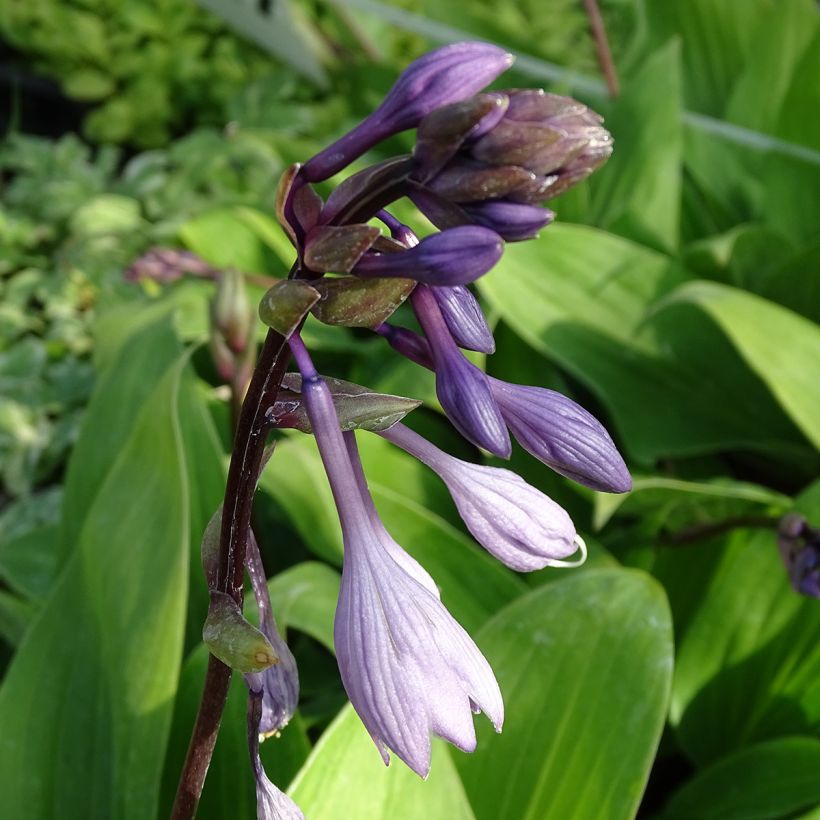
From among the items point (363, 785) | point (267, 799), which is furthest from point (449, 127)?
point (363, 785)

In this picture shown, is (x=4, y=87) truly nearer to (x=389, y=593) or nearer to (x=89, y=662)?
(x=89, y=662)

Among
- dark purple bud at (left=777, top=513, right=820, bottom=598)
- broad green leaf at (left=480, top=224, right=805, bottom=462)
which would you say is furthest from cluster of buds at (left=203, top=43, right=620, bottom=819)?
broad green leaf at (left=480, top=224, right=805, bottom=462)

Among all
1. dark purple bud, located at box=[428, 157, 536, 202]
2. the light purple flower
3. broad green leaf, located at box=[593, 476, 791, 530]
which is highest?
dark purple bud, located at box=[428, 157, 536, 202]

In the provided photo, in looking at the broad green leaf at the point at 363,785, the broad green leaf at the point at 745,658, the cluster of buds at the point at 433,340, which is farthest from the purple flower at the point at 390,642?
the broad green leaf at the point at 745,658

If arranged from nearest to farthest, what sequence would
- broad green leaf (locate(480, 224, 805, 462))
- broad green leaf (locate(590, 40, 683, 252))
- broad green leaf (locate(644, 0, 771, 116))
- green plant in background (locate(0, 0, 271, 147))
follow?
broad green leaf (locate(480, 224, 805, 462)), broad green leaf (locate(590, 40, 683, 252)), broad green leaf (locate(644, 0, 771, 116)), green plant in background (locate(0, 0, 271, 147))

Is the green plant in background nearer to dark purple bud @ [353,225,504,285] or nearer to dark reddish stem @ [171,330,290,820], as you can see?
dark reddish stem @ [171,330,290,820]

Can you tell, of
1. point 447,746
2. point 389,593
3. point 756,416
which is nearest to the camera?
point 389,593

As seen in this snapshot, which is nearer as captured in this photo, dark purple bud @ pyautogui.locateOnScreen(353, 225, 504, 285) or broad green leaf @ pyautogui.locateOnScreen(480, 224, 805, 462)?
dark purple bud @ pyautogui.locateOnScreen(353, 225, 504, 285)

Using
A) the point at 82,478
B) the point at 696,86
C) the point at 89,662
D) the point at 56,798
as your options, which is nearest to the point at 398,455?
the point at 82,478
